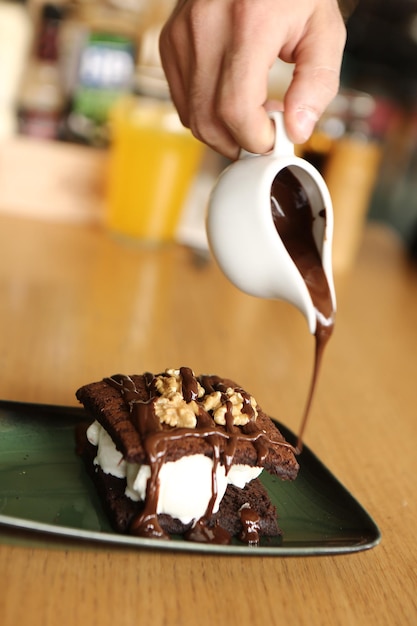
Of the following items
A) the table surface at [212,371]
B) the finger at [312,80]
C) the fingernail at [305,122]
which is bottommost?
the table surface at [212,371]

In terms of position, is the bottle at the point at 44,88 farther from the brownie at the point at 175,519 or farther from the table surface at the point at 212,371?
the brownie at the point at 175,519

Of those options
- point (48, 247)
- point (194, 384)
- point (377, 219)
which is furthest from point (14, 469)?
point (377, 219)

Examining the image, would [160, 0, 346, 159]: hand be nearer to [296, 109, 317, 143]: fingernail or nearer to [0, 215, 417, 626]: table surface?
[296, 109, 317, 143]: fingernail

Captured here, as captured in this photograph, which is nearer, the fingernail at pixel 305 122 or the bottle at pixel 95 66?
the fingernail at pixel 305 122

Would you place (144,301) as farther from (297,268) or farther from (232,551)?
(232,551)

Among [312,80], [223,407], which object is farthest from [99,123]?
[223,407]

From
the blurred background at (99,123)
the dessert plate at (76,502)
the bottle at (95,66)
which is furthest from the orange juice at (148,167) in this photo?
the dessert plate at (76,502)
